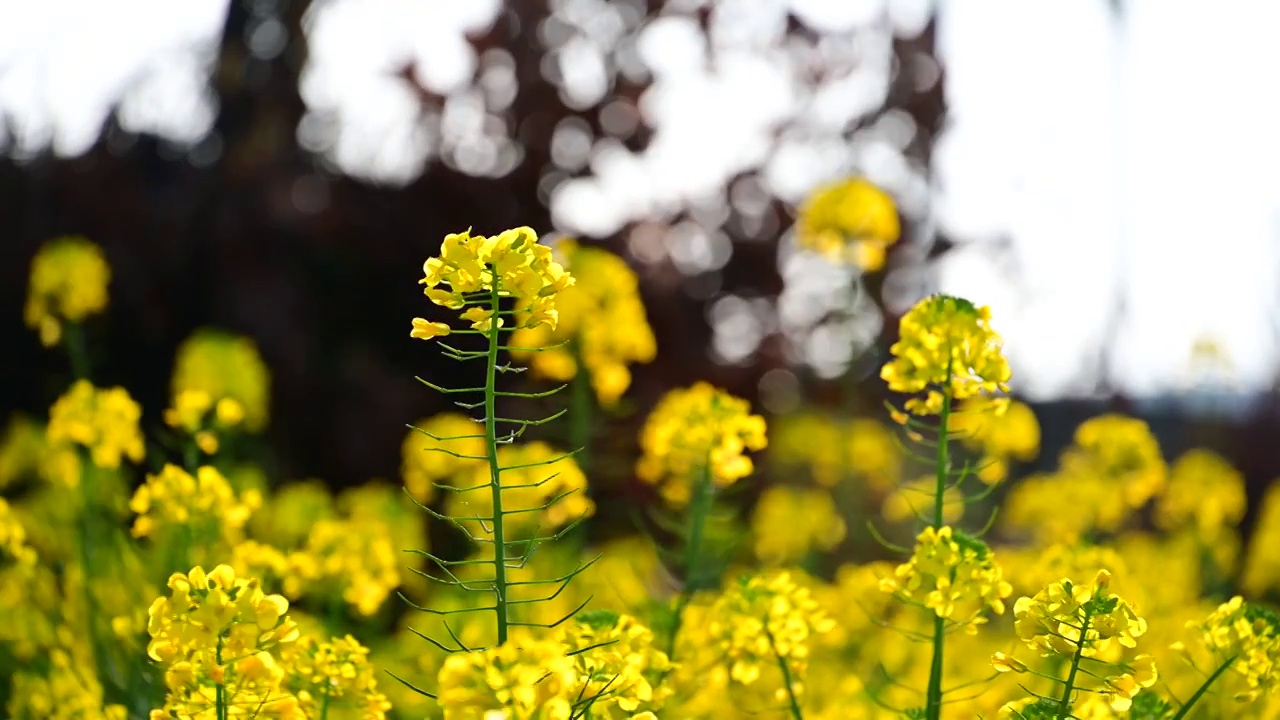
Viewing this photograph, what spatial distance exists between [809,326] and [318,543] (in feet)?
11.8

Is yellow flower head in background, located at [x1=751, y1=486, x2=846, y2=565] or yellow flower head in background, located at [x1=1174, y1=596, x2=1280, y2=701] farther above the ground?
yellow flower head in background, located at [x1=1174, y1=596, x2=1280, y2=701]

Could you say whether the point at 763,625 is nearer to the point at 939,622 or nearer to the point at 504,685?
the point at 939,622

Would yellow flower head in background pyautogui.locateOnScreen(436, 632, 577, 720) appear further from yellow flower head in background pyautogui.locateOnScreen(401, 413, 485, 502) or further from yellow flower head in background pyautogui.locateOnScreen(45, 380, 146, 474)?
yellow flower head in background pyautogui.locateOnScreen(401, 413, 485, 502)

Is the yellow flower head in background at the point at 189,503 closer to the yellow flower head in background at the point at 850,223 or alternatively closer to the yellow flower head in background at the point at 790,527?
the yellow flower head in background at the point at 850,223

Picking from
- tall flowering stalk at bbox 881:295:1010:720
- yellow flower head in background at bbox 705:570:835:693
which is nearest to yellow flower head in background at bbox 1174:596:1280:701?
tall flowering stalk at bbox 881:295:1010:720

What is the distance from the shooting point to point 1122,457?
3.77 metres

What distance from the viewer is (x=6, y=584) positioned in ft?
10.3

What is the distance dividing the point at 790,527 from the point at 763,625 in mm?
2963

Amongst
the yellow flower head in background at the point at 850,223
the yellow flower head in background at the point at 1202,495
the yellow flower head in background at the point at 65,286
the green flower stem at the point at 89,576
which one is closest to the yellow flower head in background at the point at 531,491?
the green flower stem at the point at 89,576

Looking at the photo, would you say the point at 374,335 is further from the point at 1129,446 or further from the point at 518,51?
the point at 1129,446

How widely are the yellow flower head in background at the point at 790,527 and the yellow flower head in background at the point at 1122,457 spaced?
133cm

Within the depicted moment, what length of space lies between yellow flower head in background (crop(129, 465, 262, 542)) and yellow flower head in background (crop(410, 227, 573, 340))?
1.05 m

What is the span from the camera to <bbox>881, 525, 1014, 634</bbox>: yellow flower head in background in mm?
1767

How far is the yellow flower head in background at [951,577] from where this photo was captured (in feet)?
5.80
